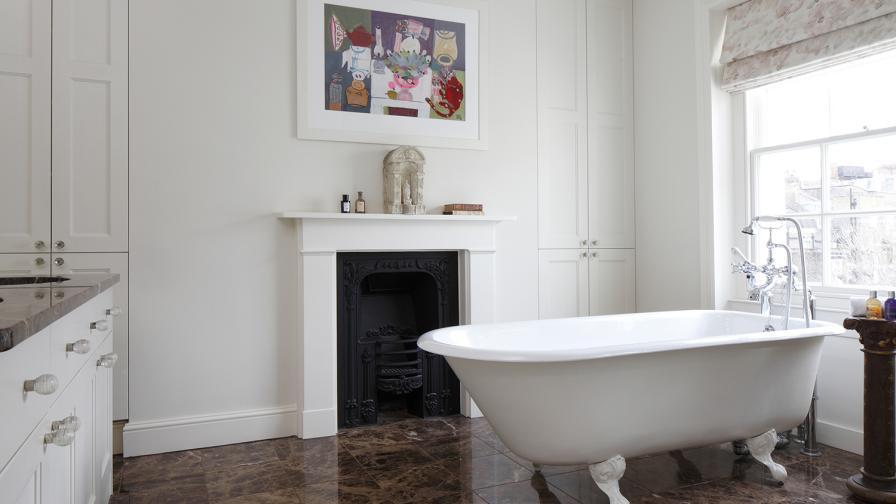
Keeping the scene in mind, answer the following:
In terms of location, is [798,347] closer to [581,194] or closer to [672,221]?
[672,221]

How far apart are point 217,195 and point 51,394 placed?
214 centimetres

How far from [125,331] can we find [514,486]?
81.9 inches

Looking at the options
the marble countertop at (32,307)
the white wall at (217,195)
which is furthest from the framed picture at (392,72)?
the marble countertop at (32,307)

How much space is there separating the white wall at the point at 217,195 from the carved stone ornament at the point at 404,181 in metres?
0.11

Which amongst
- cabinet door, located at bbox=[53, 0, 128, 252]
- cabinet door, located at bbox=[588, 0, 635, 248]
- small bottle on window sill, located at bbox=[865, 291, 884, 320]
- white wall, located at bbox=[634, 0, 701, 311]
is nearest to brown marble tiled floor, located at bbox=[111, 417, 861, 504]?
small bottle on window sill, located at bbox=[865, 291, 884, 320]

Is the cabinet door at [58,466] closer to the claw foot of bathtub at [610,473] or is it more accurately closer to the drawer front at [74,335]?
the drawer front at [74,335]

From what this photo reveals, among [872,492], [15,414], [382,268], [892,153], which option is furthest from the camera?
[382,268]

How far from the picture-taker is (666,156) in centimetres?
A: 407

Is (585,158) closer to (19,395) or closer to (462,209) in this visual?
(462,209)

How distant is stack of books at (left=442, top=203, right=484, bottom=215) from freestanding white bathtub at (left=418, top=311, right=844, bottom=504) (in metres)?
1.02

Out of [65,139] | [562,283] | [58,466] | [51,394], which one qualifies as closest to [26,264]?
[65,139]

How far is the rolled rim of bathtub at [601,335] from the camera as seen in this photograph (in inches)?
86.7

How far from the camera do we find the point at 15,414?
1.02 meters

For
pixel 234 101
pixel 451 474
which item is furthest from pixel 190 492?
pixel 234 101
